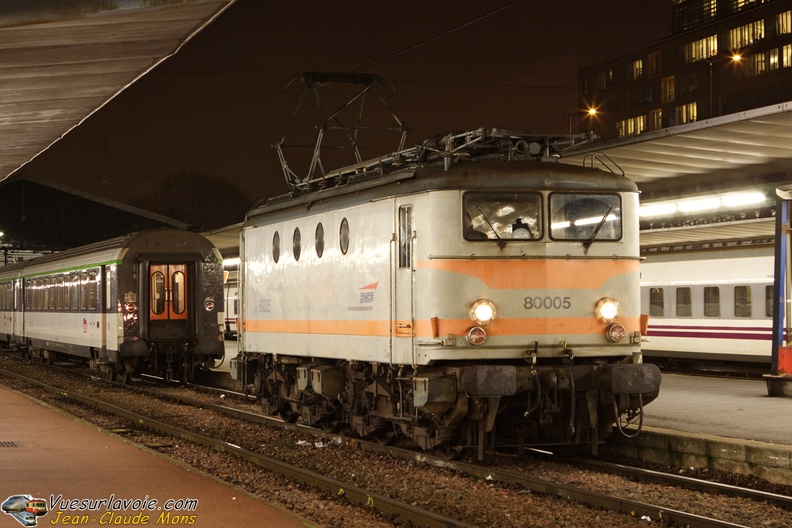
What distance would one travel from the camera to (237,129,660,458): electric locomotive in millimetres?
12125

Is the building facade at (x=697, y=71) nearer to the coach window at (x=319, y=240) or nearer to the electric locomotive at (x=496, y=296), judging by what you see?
the coach window at (x=319, y=240)

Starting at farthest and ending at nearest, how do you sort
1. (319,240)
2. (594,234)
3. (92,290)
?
(92,290)
(319,240)
(594,234)

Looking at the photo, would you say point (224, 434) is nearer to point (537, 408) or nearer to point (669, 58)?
point (537, 408)

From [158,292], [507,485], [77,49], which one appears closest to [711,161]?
[507,485]

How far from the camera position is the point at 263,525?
895cm

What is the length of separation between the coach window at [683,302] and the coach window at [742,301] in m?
1.77

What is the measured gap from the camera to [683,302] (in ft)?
90.4

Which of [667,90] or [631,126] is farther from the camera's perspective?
[631,126]

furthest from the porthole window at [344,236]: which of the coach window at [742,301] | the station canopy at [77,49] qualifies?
the coach window at [742,301]

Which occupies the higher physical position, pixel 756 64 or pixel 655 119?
pixel 756 64

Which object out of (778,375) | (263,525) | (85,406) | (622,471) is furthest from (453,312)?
(85,406)

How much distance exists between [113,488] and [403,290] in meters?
4.06

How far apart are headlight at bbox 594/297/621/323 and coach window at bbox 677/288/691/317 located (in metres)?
15.4

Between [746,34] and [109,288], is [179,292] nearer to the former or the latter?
[109,288]
